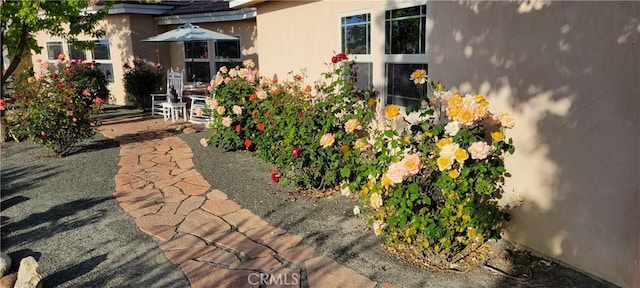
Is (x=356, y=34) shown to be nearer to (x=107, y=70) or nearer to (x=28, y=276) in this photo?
(x=28, y=276)

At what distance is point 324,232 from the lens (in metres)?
3.87

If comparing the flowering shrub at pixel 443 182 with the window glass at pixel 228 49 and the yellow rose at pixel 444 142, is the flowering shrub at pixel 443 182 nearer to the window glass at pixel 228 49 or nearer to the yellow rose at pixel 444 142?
the yellow rose at pixel 444 142

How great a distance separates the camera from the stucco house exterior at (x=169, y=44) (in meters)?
11.5

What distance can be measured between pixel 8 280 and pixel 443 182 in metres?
3.13

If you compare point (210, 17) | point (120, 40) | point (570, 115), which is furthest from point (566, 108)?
point (120, 40)

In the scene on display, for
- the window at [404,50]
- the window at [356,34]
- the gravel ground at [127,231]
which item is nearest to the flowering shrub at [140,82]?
the gravel ground at [127,231]

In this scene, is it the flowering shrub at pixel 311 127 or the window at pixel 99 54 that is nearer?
the flowering shrub at pixel 311 127

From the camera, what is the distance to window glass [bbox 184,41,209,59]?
1215cm

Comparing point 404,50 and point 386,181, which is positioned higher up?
point 404,50

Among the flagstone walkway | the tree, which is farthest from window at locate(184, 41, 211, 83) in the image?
A: the flagstone walkway

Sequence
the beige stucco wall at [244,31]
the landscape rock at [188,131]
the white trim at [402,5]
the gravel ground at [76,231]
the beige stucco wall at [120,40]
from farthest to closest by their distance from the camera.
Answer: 1. the beige stucco wall at [120,40]
2. the beige stucco wall at [244,31]
3. the landscape rock at [188,131]
4. the white trim at [402,5]
5. the gravel ground at [76,231]

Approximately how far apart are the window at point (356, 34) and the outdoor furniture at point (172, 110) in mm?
5511

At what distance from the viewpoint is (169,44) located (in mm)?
12977

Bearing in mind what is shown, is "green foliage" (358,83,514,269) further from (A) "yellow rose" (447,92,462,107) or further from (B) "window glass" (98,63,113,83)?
(B) "window glass" (98,63,113,83)
